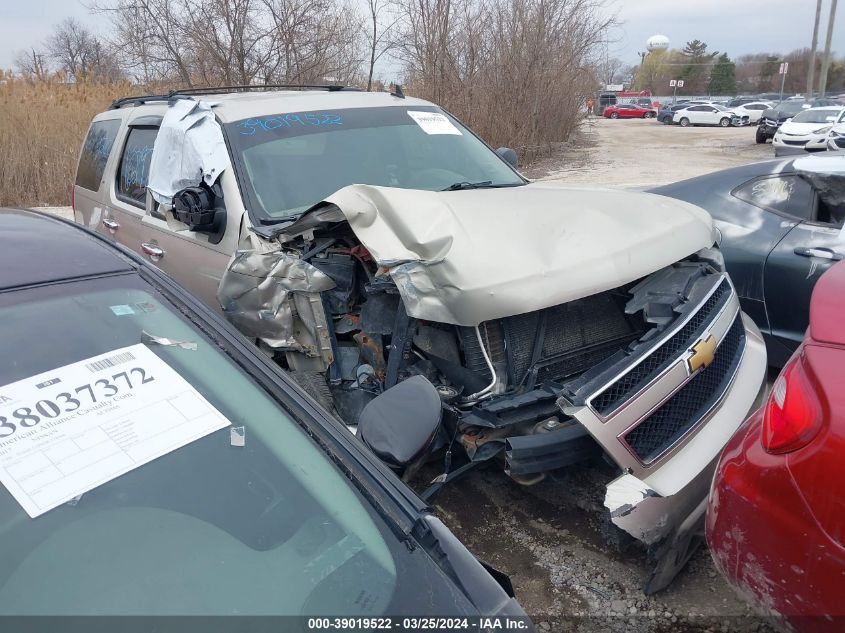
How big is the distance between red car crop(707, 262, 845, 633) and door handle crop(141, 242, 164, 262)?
346 cm

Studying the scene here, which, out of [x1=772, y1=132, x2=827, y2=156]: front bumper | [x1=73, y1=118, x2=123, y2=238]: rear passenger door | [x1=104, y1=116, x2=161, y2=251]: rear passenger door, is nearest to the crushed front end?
[x1=104, y1=116, x2=161, y2=251]: rear passenger door

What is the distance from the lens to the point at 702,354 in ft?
8.35

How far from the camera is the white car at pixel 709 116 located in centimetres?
4003

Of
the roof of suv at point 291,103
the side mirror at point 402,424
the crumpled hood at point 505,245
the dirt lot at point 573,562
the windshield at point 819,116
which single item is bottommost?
the dirt lot at point 573,562

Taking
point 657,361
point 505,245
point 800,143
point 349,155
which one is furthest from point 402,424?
point 800,143

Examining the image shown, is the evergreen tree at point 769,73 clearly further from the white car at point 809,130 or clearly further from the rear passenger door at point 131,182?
the rear passenger door at point 131,182

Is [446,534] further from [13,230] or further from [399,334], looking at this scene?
[13,230]

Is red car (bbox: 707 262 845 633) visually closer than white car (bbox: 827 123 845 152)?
Yes

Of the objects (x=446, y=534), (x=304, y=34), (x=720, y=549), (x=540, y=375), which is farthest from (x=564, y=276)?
(x=304, y=34)

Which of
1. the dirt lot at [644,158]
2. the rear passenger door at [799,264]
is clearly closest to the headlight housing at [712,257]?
the rear passenger door at [799,264]

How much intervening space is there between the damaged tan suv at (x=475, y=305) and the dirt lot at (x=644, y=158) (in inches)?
369

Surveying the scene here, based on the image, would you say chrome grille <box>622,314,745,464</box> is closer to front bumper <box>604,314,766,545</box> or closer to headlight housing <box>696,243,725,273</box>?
front bumper <box>604,314,766,545</box>

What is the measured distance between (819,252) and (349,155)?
2.82 m

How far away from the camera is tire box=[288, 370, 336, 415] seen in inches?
111
